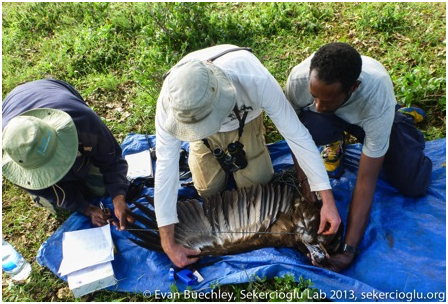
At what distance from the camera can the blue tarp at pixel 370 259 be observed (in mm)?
2613

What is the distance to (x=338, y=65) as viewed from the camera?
2.21 meters

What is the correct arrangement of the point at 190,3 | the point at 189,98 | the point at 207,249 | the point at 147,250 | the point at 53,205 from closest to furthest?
the point at 189,98 < the point at 207,249 < the point at 147,250 < the point at 53,205 < the point at 190,3

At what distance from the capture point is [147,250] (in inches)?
124

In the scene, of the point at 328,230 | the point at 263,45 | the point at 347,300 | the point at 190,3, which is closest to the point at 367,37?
the point at 263,45

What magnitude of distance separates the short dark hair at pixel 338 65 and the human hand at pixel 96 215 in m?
2.11

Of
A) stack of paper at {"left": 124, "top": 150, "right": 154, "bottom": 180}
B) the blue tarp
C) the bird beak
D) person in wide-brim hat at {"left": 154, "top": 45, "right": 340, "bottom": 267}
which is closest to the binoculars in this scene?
person in wide-brim hat at {"left": 154, "top": 45, "right": 340, "bottom": 267}

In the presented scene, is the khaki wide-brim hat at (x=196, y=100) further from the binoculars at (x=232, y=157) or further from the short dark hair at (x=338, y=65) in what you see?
the binoculars at (x=232, y=157)

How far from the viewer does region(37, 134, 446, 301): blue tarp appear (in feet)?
8.57

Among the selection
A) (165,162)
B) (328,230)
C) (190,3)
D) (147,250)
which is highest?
(190,3)

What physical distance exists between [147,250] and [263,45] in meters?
2.87

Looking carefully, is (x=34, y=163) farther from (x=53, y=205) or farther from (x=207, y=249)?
(x=207, y=249)

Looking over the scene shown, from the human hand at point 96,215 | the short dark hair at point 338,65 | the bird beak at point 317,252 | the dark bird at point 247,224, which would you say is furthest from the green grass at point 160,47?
the short dark hair at point 338,65

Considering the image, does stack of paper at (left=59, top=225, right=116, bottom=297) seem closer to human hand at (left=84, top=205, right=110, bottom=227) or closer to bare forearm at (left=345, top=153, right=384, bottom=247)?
human hand at (left=84, top=205, right=110, bottom=227)

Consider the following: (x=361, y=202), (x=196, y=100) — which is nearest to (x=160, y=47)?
(x=196, y=100)
